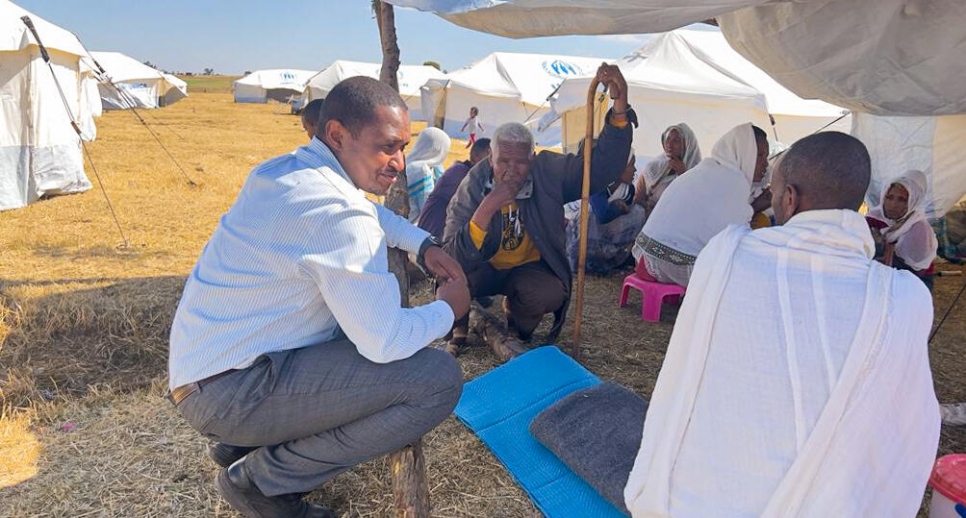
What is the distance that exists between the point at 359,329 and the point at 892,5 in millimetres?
2730

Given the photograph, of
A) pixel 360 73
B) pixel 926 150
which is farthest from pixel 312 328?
pixel 360 73

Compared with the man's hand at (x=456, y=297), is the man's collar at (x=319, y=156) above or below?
above

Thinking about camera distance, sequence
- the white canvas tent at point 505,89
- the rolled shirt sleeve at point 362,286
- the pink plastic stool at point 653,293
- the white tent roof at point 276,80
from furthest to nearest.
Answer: the white tent roof at point 276,80 < the white canvas tent at point 505,89 < the pink plastic stool at point 653,293 < the rolled shirt sleeve at point 362,286

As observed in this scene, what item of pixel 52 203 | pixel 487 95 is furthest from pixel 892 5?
pixel 487 95

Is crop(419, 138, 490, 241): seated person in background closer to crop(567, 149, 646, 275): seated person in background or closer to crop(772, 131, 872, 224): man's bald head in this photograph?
crop(567, 149, 646, 275): seated person in background

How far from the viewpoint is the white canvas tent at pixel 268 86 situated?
44.5 meters

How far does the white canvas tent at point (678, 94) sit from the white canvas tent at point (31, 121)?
733 cm

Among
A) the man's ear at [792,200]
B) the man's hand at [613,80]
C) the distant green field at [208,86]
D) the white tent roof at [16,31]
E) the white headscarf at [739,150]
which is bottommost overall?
the distant green field at [208,86]

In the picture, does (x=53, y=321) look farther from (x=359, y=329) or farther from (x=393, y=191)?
(x=359, y=329)

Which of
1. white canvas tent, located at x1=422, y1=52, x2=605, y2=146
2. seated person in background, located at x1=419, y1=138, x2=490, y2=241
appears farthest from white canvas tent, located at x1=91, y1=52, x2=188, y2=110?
seated person in background, located at x1=419, y1=138, x2=490, y2=241

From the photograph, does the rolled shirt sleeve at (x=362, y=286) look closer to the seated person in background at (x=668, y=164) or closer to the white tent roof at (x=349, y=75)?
the seated person in background at (x=668, y=164)

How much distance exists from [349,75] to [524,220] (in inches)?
1075

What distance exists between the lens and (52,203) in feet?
27.6

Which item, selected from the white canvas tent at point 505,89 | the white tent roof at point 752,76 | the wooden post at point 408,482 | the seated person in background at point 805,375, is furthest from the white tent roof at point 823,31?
Result: the white canvas tent at point 505,89
